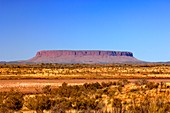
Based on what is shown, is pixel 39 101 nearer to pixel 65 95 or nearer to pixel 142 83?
pixel 65 95

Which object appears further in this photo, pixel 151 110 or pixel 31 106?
pixel 31 106

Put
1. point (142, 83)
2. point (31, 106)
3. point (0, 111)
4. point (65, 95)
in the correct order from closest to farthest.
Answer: point (0, 111) < point (31, 106) < point (65, 95) < point (142, 83)

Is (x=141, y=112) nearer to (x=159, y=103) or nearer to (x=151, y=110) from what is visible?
(x=151, y=110)

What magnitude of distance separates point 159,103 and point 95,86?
1947 centimetres

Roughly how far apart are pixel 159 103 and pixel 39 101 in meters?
7.75

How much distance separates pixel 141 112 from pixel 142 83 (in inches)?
1004

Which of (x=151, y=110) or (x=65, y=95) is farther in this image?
(x=65, y=95)

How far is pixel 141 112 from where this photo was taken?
1455cm

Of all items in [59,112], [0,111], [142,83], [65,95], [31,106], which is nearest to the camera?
[59,112]

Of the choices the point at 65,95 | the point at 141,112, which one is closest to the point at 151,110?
the point at 141,112

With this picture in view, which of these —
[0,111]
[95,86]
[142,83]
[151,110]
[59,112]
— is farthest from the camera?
[142,83]

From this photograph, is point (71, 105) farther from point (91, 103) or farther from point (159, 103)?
point (159, 103)

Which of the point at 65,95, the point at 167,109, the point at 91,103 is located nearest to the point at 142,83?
the point at 65,95

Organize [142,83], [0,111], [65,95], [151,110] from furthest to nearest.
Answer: [142,83], [65,95], [0,111], [151,110]
